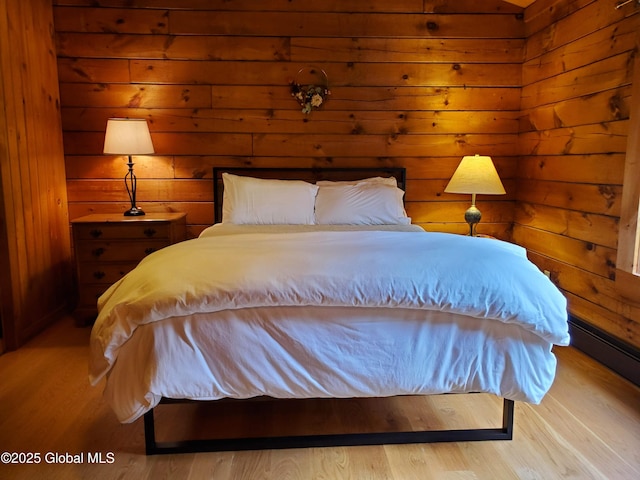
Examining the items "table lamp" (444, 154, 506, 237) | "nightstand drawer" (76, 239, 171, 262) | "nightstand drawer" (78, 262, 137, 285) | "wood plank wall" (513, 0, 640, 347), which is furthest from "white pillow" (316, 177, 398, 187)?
"nightstand drawer" (78, 262, 137, 285)

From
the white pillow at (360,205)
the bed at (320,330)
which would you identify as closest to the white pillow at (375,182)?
the white pillow at (360,205)

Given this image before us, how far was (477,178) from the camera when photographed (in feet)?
11.1

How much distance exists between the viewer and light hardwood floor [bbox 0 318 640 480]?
178cm

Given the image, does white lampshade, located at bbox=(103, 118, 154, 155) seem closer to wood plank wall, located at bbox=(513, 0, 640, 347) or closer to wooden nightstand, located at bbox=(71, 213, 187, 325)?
wooden nightstand, located at bbox=(71, 213, 187, 325)

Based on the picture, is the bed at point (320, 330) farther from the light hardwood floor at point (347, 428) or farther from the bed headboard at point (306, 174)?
the bed headboard at point (306, 174)

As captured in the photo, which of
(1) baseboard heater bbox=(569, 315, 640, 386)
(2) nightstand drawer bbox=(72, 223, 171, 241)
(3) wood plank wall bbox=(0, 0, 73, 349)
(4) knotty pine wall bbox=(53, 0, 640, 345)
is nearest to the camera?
(1) baseboard heater bbox=(569, 315, 640, 386)

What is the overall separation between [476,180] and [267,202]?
1.50 meters

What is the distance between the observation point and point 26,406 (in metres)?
2.24

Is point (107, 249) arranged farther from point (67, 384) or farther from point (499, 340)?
point (499, 340)

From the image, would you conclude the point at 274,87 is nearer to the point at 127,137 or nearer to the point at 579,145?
the point at 127,137

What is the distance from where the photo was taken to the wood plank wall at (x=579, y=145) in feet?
8.64

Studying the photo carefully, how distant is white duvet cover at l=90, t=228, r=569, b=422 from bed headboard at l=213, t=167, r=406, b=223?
1916mm

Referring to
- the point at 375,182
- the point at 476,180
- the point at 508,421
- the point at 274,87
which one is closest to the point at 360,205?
the point at 375,182

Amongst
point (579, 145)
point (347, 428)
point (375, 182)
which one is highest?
point (579, 145)
